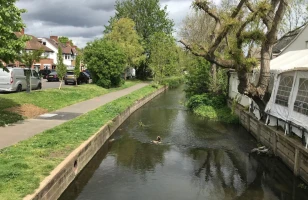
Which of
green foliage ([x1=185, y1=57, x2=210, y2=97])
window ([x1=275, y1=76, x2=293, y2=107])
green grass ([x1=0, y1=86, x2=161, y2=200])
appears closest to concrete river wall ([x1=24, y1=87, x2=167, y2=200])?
green grass ([x1=0, y1=86, x2=161, y2=200])

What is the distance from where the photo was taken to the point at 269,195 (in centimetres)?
942

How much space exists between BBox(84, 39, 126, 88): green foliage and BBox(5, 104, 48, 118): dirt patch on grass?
51.8 feet

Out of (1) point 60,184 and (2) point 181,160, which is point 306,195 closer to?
Result: (2) point 181,160

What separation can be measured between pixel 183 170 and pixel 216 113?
1226 centimetres

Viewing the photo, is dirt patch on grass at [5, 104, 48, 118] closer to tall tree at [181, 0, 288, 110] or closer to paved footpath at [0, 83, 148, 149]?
paved footpath at [0, 83, 148, 149]

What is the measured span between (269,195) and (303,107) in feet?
11.8

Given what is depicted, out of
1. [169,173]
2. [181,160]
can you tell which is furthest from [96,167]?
[181,160]

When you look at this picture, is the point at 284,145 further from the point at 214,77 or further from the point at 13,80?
the point at 13,80

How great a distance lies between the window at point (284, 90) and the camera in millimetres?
13047

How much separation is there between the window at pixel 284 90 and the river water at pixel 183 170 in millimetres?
2520

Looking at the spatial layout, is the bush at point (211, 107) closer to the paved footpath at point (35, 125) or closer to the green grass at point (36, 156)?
the paved footpath at point (35, 125)

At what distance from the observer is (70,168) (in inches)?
363

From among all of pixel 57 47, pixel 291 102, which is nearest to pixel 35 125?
pixel 291 102

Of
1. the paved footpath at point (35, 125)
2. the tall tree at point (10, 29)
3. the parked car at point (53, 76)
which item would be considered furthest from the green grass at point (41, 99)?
the parked car at point (53, 76)
